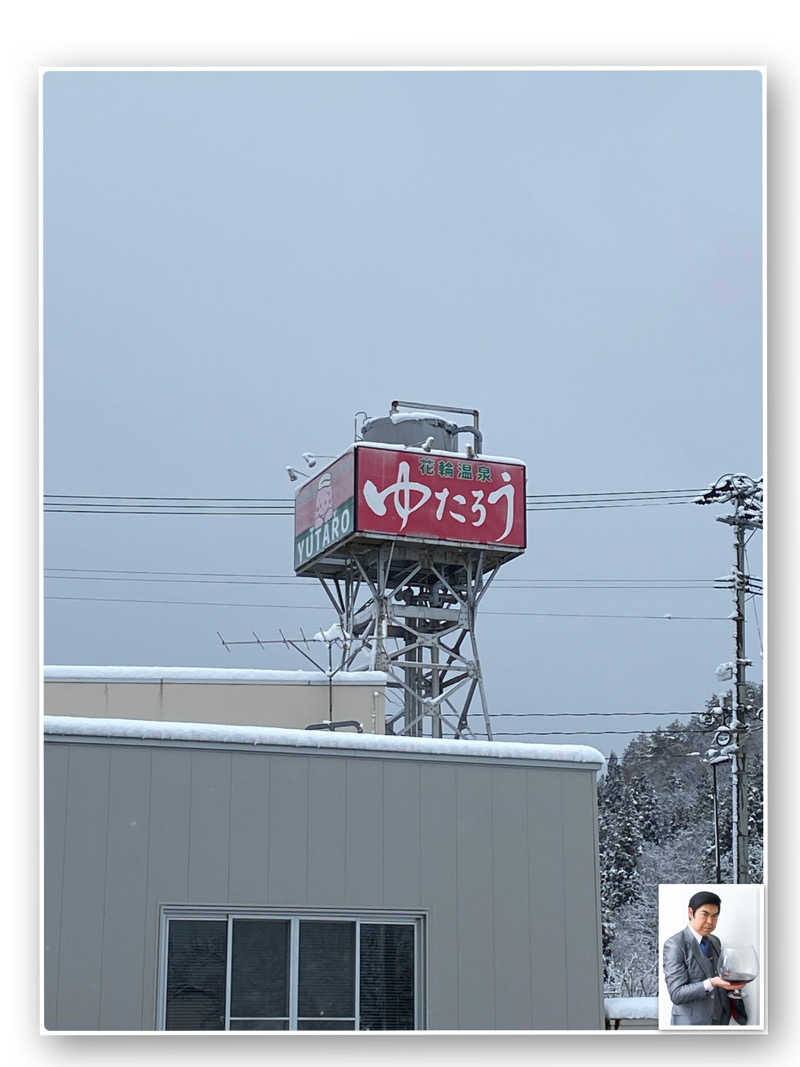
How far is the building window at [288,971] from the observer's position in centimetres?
759

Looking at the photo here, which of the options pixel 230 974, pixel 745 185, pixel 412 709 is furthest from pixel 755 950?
pixel 412 709

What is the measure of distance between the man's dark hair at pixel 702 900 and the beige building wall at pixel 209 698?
4723 mm

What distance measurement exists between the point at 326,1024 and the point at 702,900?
2.16 m

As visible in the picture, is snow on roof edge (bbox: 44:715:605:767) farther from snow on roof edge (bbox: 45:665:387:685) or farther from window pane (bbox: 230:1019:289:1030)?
snow on roof edge (bbox: 45:665:387:685)

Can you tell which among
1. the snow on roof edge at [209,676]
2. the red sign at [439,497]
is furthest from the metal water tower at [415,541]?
the snow on roof edge at [209,676]

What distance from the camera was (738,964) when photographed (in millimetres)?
7512

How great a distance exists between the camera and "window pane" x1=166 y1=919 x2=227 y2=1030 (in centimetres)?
752

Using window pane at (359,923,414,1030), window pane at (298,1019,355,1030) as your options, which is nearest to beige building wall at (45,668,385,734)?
window pane at (359,923,414,1030)

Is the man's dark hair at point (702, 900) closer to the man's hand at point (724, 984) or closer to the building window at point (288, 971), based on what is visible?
the man's hand at point (724, 984)

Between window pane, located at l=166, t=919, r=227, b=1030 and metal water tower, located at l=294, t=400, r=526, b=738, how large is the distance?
11984mm

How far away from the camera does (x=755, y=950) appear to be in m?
7.50

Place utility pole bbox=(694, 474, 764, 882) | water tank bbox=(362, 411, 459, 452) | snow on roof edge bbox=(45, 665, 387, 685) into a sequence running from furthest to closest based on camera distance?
water tank bbox=(362, 411, 459, 452)
utility pole bbox=(694, 474, 764, 882)
snow on roof edge bbox=(45, 665, 387, 685)

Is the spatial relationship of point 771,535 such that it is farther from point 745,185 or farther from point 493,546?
point 493,546

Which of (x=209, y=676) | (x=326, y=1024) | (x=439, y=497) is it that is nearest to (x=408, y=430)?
(x=439, y=497)
